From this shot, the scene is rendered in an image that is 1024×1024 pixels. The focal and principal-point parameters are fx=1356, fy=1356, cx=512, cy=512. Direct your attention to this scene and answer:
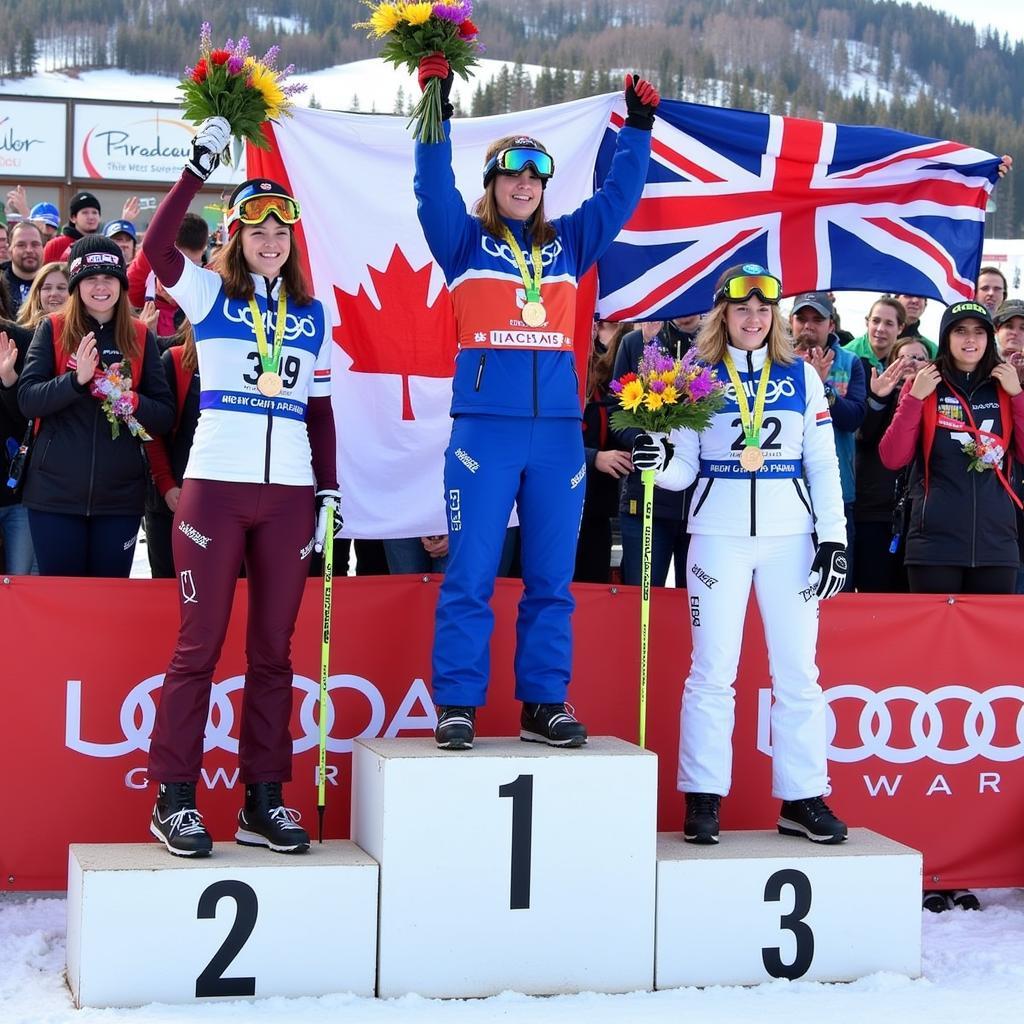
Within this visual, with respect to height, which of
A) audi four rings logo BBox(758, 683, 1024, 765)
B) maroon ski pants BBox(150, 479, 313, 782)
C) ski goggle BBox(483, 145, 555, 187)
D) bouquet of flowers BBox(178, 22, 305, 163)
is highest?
bouquet of flowers BBox(178, 22, 305, 163)

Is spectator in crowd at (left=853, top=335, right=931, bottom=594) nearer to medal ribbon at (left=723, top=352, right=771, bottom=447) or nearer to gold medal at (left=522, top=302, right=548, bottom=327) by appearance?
medal ribbon at (left=723, top=352, right=771, bottom=447)

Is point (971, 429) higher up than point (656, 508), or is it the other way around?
point (971, 429)

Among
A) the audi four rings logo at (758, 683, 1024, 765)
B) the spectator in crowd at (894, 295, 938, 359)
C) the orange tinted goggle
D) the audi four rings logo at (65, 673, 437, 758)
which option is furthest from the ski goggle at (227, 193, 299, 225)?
the spectator in crowd at (894, 295, 938, 359)

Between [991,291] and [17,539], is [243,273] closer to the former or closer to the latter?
[17,539]

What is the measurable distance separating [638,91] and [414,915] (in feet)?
9.19

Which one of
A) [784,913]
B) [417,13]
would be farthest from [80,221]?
[784,913]

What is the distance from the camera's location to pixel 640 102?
465 cm

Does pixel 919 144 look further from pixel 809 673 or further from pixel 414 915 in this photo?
pixel 414 915

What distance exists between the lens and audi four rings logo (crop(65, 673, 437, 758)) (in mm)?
4621

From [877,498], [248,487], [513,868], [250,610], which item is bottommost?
[513,868]

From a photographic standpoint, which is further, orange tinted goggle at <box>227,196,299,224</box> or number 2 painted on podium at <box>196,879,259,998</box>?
orange tinted goggle at <box>227,196,299,224</box>

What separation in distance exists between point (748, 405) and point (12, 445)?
277cm

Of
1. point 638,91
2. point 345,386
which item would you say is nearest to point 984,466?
point 638,91

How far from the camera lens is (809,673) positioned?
180 inches
